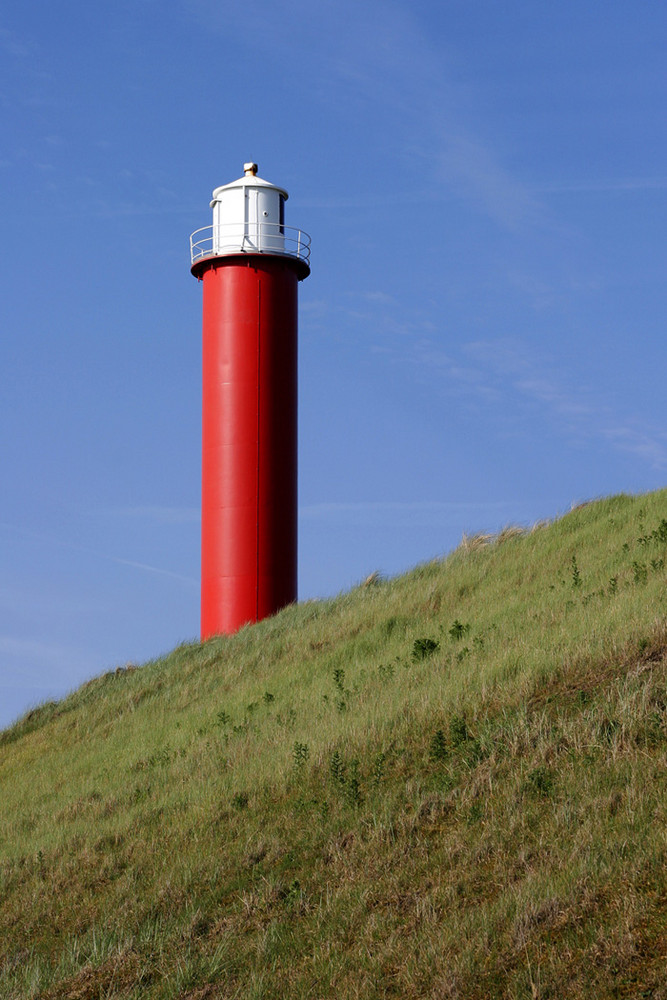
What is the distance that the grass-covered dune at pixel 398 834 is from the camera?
7.68 m

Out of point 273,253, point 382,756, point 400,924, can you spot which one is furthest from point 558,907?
point 273,253

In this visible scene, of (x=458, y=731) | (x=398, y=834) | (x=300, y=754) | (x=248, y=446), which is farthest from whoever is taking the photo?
(x=248, y=446)

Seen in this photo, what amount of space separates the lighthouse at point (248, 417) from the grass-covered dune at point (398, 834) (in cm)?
1029

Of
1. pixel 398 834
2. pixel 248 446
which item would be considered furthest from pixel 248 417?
pixel 398 834

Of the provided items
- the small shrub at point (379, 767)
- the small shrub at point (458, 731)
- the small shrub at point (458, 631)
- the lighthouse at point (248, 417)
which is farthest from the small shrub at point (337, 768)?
the lighthouse at point (248, 417)

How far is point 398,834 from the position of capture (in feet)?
30.8

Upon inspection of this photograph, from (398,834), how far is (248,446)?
1848 cm

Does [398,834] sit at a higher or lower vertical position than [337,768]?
lower

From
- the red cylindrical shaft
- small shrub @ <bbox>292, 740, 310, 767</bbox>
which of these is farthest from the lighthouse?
small shrub @ <bbox>292, 740, 310, 767</bbox>

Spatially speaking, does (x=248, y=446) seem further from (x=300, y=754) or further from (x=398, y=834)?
(x=398, y=834)

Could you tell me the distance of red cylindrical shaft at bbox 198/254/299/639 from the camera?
88.4 feet

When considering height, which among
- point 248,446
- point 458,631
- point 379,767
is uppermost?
point 248,446

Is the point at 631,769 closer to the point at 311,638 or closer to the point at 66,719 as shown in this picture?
the point at 311,638

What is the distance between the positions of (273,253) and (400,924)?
2222cm
